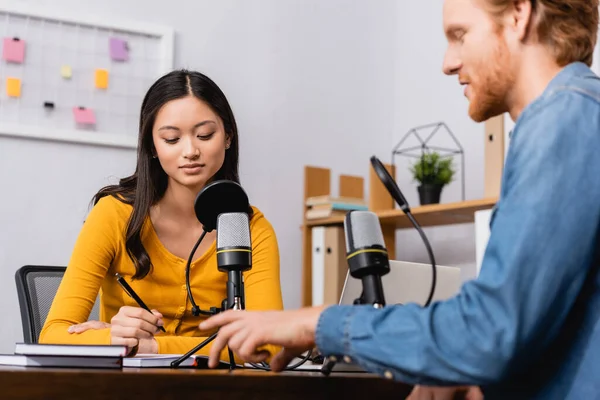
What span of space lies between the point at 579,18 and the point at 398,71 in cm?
282

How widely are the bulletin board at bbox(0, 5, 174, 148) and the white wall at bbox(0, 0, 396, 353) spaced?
0.06 metres

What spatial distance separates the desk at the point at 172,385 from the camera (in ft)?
2.49

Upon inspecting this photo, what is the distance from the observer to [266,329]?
2.78 ft

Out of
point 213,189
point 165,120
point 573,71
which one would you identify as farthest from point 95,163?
point 573,71

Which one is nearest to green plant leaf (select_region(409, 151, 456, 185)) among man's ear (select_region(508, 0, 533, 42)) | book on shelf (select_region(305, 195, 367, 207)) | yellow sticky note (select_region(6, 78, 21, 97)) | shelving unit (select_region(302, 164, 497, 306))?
shelving unit (select_region(302, 164, 497, 306))

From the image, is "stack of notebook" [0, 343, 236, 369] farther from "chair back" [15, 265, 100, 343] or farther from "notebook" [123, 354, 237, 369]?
"chair back" [15, 265, 100, 343]

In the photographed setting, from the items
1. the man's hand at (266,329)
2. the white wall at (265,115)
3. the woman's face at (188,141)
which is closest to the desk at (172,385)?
the man's hand at (266,329)

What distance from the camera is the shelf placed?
2.63 m

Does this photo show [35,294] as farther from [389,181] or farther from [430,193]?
[430,193]

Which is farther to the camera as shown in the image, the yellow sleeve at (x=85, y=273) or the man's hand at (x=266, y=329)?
the yellow sleeve at (x=85, y=273)

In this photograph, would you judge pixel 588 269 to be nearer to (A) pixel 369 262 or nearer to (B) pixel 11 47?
(A) pixel 369 262

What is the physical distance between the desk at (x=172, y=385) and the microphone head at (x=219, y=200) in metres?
0.34

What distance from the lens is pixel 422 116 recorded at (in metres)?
3.48

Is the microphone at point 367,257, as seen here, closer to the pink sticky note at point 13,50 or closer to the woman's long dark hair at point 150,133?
the woman's long dark hair at point 150,133
